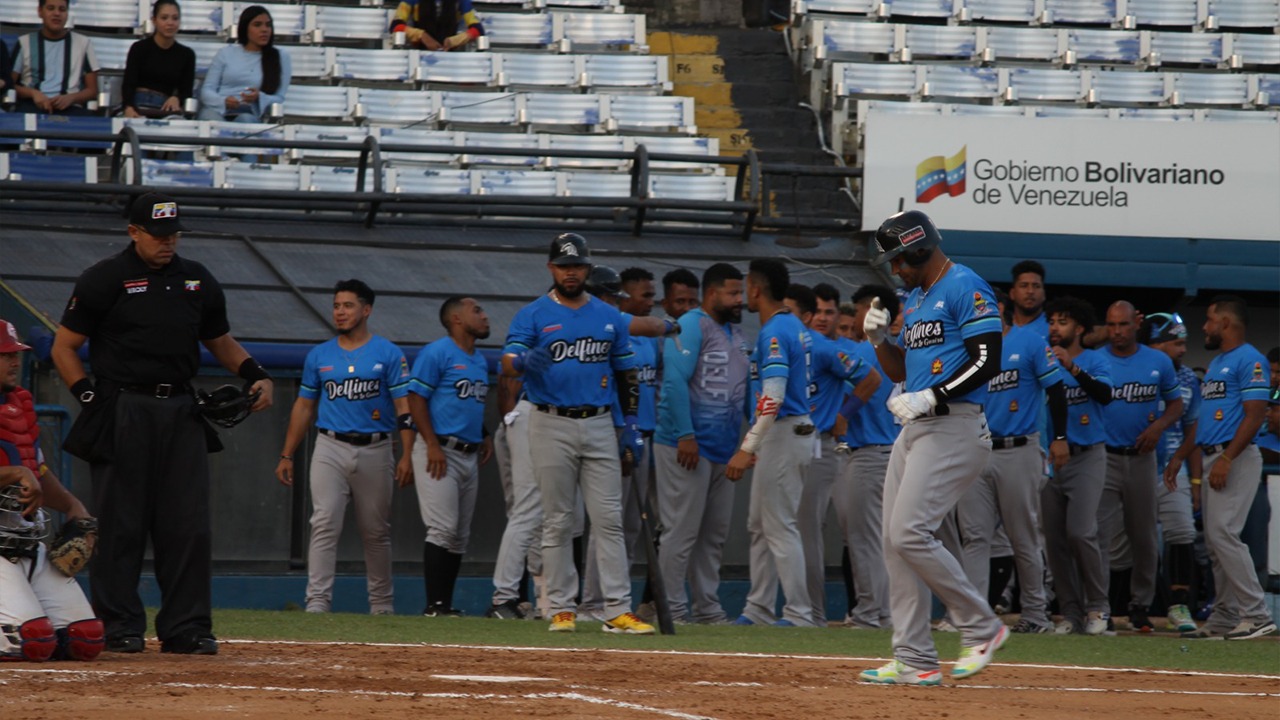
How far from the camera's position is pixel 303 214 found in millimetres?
15734

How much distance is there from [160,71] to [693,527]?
6.99 m

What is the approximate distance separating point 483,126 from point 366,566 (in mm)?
5992

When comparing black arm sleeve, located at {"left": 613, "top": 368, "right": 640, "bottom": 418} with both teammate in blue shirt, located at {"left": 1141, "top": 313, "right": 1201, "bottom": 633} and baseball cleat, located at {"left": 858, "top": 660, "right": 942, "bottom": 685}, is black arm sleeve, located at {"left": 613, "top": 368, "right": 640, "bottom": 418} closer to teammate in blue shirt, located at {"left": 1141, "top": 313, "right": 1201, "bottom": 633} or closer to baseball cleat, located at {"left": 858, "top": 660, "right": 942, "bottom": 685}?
baseball cleat, located at {"left": 858, "top": 660, "right": 942, "bottom": 685}

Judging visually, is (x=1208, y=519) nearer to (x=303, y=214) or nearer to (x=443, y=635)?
(x=443, y=635)

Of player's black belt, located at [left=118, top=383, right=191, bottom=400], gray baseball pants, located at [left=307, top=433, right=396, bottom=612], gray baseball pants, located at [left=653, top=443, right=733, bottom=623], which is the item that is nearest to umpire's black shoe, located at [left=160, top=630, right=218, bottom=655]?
player's black belt, located at [left=118, top=383, right=191, bottom=400]

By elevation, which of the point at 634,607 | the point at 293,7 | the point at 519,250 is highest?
the point at 293,7

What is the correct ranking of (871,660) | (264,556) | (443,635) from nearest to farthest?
(871,660)
(443,635)
(264,556)

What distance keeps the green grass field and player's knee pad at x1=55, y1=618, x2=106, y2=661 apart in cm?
173

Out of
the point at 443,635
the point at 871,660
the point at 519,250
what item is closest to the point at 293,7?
the point at 519,250

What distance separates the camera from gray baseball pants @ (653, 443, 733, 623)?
1188 cm

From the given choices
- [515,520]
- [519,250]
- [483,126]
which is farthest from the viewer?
[483,126]

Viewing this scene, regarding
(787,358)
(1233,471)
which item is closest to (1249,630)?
(1233,471)

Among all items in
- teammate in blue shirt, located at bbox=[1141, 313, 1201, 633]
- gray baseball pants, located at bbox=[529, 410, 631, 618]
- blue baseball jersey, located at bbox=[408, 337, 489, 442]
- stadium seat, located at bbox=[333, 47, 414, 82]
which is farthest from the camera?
stadium seat, located at bbox=[333, 47, 414, 82]

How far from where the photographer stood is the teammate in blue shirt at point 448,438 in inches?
473
